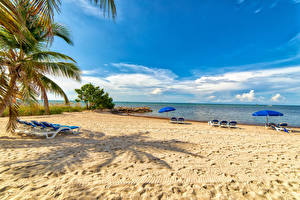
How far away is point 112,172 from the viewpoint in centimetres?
270

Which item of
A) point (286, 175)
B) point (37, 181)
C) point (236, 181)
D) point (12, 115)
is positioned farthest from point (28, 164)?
point (286, 175)

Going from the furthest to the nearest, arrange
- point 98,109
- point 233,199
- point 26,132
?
point 98,109 < point 26,132 < point 233,199

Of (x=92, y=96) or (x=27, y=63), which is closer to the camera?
(x=27, y=63)

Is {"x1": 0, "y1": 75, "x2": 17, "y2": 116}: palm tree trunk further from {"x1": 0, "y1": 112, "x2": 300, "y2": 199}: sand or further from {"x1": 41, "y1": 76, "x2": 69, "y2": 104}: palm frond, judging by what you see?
{"x1": 0, "y1": 112, "x2": 300, "y2": 199}: sand

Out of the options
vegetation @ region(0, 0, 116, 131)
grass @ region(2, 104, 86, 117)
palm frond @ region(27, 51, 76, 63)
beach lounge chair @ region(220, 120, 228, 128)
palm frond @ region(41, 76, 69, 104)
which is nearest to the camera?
vegetation @ region(0, 0, 116, 131)

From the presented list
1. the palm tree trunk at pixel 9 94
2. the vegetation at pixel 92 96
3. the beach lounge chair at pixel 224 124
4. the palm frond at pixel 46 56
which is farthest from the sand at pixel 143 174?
the vegetation at pixel 92 96

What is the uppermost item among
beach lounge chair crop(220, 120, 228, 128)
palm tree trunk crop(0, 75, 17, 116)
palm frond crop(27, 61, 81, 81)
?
palm frond crop(27, 61, 81, 81)

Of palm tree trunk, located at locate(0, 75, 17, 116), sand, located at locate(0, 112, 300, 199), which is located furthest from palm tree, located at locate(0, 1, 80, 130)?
sand, located at locate(0, 112, 300, 199)

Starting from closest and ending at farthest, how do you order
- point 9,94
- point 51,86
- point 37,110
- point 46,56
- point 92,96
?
point 9,94
point 46,56
point 37,110
point 51,86
point 92,96

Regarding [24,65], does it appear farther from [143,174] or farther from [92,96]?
[92,96]

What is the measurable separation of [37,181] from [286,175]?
19.3 ft

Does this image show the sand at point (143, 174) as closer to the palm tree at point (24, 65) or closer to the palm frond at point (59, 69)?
the palm tree at point (24, 65)

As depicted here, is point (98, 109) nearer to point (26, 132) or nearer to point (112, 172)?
point (26, 132)

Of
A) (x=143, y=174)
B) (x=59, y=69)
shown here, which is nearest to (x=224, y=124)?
(x=143, y=174)
